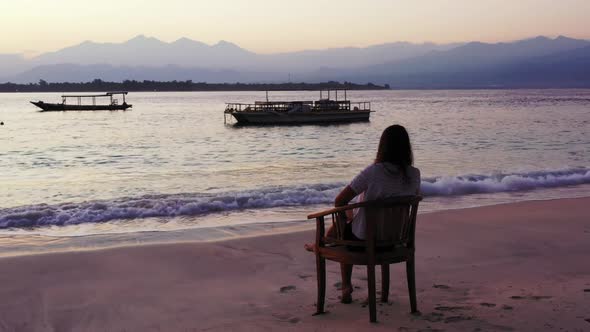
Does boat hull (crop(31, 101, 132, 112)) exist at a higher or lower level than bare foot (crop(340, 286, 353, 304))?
higher

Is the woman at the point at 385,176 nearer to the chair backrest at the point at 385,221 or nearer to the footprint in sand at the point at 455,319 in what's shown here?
the chair backrest at the point at 385,221

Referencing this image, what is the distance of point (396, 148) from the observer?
410 centimetres

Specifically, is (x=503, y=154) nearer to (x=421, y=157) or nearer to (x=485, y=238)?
(x=421, y=157)

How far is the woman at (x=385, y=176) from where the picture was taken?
4082 mm

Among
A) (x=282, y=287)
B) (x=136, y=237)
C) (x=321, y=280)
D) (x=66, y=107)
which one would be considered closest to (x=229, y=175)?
(x=136, y=237)

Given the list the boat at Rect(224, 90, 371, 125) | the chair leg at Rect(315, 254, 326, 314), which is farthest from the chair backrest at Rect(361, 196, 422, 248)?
the boat at Rect(224, 90, 371, 125)

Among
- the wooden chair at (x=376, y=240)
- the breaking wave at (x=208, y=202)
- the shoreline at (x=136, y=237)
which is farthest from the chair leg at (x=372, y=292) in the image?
the breaking wave at (x=208, y=202)

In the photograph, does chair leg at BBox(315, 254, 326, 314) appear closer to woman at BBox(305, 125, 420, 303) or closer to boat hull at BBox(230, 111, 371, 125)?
woman at BBox(305, 125, 420, 303)

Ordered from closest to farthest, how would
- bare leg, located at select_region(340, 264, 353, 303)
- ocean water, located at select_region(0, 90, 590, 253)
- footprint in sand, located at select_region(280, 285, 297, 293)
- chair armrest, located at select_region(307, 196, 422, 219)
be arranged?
chair armrest, located at select_region(307, 196, 422, 219)
bare leg, located at select_region(340, 264, 353, 303)
footprint in sand, located at select_region(280, 285, 297, 293)
ocean water, located at select_region(0, 90, 590, 253)

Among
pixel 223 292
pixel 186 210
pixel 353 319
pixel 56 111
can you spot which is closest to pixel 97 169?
pixel 186 210

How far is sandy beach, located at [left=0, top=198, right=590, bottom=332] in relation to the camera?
4.28m

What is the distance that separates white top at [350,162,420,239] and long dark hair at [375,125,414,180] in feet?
0.11

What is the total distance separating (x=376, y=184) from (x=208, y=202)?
7.54m

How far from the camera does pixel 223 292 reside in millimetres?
5227
